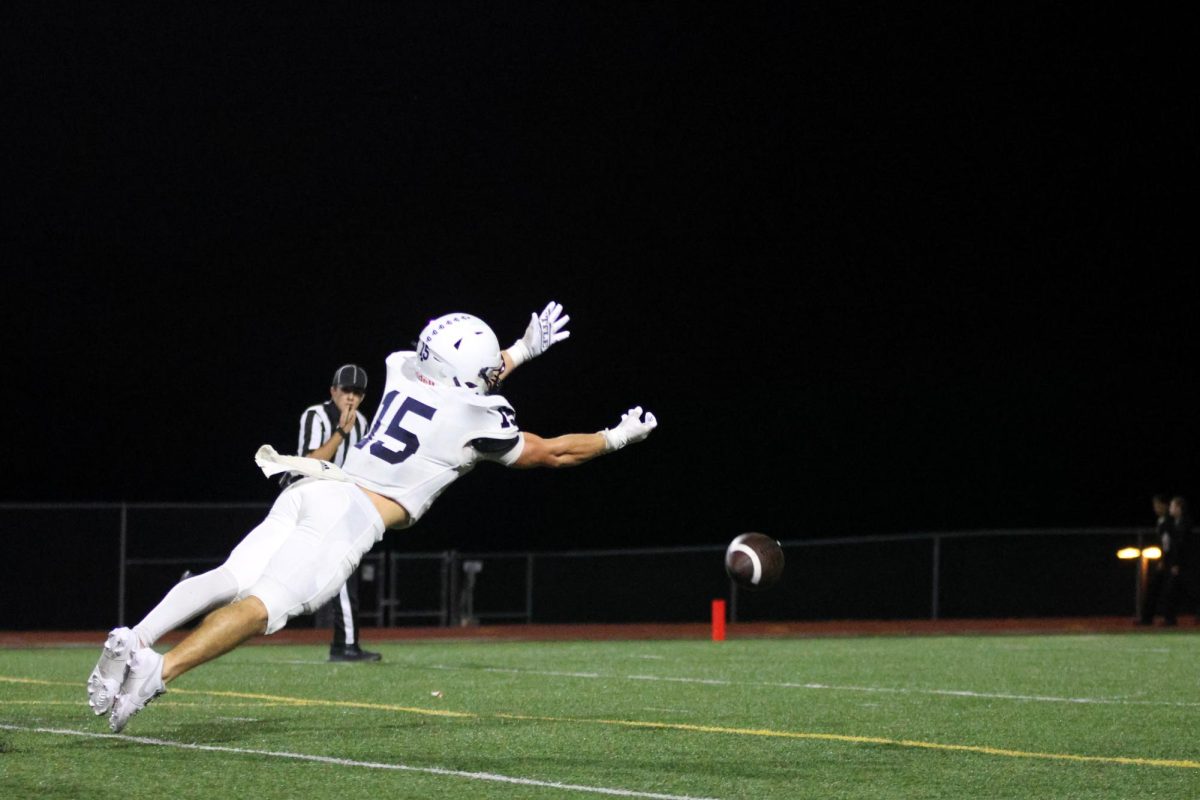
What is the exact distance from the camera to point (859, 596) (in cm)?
2577

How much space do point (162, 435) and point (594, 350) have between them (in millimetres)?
7391

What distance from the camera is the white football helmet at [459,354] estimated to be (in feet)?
23.4

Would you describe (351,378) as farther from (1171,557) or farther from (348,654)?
(1171,557)

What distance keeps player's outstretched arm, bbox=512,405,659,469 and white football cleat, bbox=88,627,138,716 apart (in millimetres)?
1790

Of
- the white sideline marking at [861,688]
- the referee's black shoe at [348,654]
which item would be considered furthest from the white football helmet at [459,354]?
the referee's black shoe at [348,654]

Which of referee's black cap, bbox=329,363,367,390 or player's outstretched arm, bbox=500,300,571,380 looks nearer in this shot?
player's outstretched arm, bbox=500,300,571,380

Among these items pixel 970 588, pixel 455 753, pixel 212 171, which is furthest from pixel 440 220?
pixel 455 753

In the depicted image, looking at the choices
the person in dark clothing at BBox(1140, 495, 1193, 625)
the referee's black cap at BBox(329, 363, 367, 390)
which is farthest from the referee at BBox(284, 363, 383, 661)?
the person in dark clothing at BBox(1140, 495, 1193, 625)

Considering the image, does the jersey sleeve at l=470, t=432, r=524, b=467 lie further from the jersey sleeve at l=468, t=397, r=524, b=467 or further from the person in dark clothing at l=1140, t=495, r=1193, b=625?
the person in dark clothing at l=1140, t=495, r=1193, b=625

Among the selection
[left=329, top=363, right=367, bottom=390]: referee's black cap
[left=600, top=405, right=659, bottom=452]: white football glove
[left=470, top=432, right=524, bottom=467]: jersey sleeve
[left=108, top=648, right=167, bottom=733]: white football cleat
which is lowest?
[left=108, top=648, right=167, bottom=733]: white football cleat

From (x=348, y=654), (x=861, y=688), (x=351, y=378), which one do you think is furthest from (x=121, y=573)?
(x=861, y=688)

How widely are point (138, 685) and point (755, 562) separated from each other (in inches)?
119

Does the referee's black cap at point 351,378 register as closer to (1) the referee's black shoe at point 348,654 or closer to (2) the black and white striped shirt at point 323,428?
(2) the black and white striped shirt at point 323,428

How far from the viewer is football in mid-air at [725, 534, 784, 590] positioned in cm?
801
